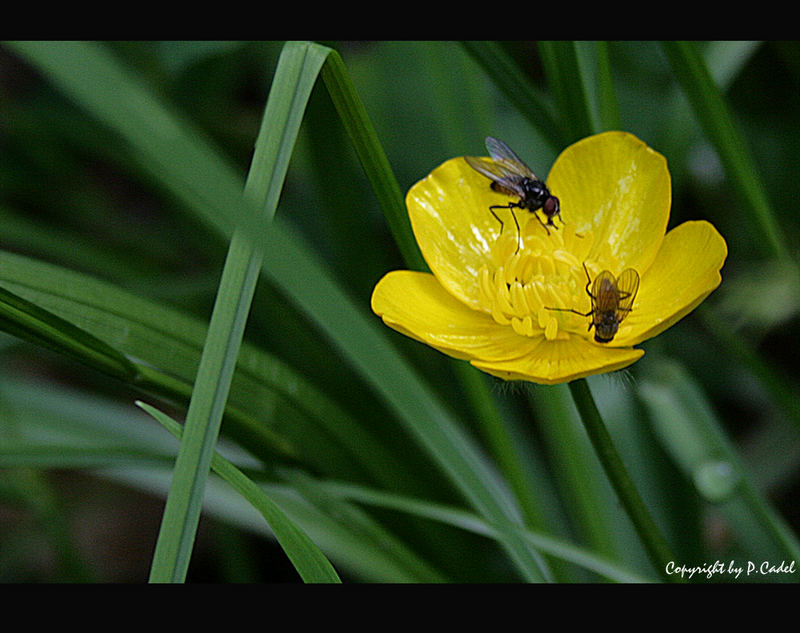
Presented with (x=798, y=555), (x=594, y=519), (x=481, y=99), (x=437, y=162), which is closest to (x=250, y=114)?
(x=437, y=162)

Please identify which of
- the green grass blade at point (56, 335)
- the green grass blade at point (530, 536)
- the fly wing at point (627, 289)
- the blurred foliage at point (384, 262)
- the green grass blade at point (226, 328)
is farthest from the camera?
the blurred foliage at point (384, 262)

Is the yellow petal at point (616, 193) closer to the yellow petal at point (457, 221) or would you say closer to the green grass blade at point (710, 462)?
the yellow petal at point (457, 221)

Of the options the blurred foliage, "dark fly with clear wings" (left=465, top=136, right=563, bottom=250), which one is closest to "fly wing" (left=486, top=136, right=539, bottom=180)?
"dark fly with clear wings" (left=465, top=136, right=563, bottom=250)

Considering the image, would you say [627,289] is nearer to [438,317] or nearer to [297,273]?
[438,317]

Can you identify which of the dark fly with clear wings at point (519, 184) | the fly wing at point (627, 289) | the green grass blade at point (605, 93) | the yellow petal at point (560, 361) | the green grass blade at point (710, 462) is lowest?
the green grass blade at point (710, 462)

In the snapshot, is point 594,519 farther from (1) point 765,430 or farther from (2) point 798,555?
(1) point 765,430

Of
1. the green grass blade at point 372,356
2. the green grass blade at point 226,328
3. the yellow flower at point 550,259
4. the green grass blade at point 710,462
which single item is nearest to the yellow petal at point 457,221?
the yellow flower at point 550,259

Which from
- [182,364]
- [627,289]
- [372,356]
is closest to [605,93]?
[627,289]
